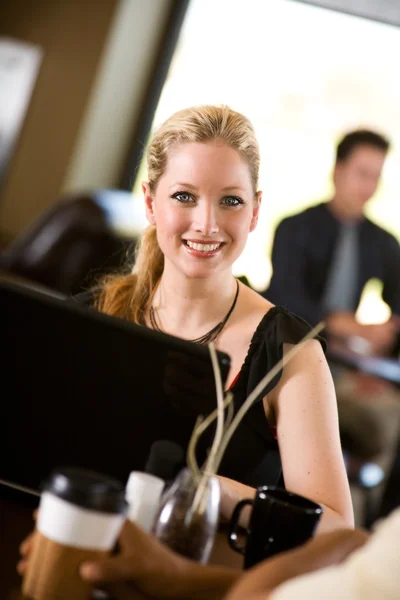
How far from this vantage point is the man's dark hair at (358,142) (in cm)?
459

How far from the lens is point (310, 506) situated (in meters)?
1.19

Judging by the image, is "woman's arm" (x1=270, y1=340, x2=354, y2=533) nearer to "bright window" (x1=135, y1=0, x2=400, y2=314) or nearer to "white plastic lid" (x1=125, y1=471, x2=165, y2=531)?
"white plastic lid" (x1=125, y1=471, x2=165, y2=531)

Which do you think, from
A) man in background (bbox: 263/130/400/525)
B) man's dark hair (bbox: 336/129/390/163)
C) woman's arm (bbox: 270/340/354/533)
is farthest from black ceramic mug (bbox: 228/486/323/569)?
man's dark hair (bbox: 336/129/390/163)

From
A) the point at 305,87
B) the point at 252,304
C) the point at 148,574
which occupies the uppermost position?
the point at 305,87

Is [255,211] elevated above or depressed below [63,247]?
above

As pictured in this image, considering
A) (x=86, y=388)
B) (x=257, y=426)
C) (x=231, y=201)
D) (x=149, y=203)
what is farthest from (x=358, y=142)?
(x=86, y=388)

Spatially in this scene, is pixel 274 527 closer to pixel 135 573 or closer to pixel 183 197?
pixel 135 573

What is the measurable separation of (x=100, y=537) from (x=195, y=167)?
0.99 m

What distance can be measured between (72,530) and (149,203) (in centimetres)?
111

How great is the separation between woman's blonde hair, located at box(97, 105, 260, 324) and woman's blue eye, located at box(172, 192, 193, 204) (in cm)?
9

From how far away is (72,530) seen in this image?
933 mm

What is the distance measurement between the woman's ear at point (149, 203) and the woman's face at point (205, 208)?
10cm

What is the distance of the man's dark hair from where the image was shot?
459 cm

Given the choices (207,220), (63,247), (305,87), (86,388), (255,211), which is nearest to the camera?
(86,388)
